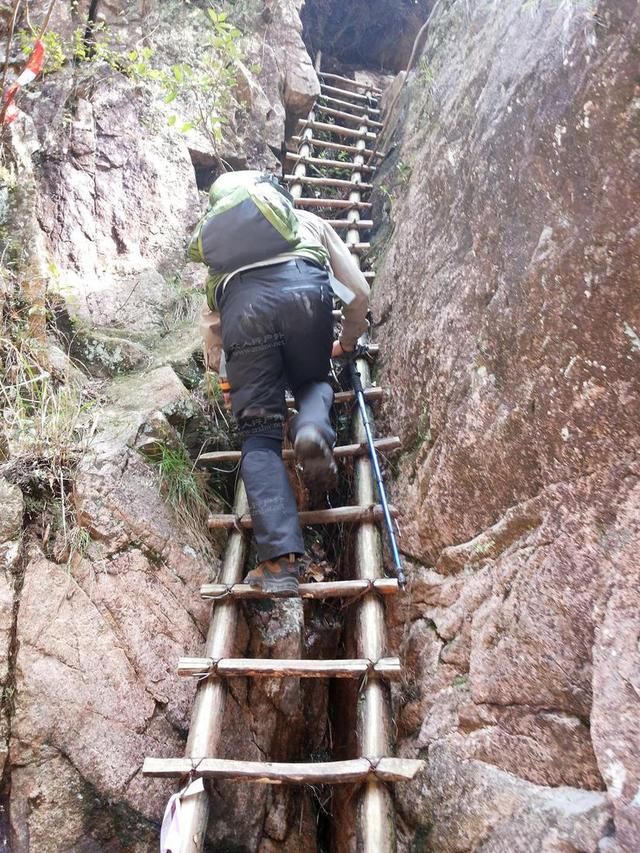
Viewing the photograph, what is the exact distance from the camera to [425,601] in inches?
90.8

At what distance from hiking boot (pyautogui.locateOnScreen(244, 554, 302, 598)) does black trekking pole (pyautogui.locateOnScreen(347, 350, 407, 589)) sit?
0.37 metres

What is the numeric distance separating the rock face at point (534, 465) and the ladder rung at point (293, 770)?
174mm

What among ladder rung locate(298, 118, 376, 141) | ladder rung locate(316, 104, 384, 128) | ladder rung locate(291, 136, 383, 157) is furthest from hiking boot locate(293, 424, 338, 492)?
ladder rung locate(316, 104, 384, 128)

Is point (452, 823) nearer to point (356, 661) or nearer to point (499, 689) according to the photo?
point (499, 689)

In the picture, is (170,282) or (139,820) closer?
(139,820)

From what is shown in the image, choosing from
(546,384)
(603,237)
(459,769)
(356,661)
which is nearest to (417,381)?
(546,384)

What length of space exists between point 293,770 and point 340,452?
1.41 metres

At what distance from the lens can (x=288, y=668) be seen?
208 centimetres

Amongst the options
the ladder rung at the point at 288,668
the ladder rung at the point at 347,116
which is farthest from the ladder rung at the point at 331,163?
the ladder rung at the point at 288,668

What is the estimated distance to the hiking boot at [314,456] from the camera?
94.1 inches

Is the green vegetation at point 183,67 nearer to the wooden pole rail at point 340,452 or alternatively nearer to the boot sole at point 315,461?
the wooden pole rail at point 340,452

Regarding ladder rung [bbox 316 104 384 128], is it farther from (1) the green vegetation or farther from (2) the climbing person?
(2) the climbing person

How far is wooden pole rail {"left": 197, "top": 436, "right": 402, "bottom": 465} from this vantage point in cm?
279

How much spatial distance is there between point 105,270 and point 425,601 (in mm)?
2624
